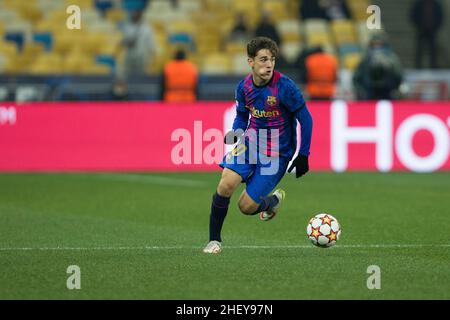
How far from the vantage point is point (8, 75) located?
21.5 m

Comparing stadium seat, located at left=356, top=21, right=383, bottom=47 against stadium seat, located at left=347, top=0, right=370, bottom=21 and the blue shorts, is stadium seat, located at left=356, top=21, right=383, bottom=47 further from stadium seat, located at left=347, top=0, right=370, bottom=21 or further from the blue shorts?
the blue shorts

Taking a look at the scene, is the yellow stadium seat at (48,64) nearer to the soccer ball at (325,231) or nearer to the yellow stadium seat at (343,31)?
the yellow stadium seat at (343,31)

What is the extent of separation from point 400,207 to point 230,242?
398cm

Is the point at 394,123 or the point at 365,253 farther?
the point at 394,123

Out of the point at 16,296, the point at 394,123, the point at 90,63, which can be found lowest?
the point at 16,296

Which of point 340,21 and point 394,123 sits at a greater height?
point 340,21

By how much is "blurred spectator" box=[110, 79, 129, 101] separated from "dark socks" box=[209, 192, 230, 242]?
1114cm

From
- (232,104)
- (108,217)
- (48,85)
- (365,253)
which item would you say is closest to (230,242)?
(365,253)

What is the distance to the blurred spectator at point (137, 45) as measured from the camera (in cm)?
2270

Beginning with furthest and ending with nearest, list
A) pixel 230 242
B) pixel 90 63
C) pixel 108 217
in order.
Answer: pixel 90 63, pixel 108 217, pixel 230 242

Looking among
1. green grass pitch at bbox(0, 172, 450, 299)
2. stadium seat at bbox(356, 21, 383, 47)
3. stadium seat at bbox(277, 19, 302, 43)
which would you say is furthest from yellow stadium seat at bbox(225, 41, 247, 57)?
green grass pitch at bbox(0, 172, 450, 299)

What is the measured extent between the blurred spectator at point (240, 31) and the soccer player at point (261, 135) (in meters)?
14.7

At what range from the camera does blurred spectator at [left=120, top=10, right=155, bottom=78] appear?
22703mm

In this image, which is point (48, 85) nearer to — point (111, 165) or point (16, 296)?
point (111, 165)
